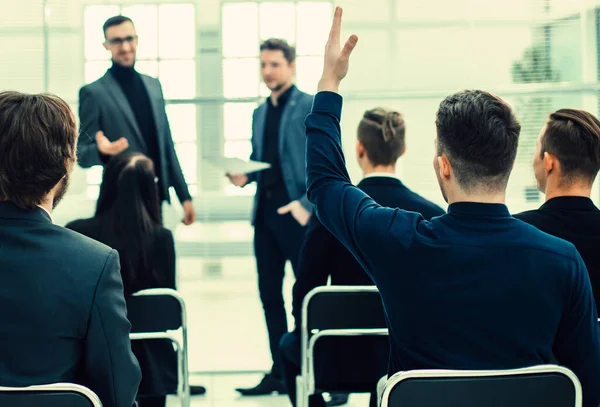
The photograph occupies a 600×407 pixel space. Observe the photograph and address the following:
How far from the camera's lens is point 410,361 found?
1.58 meters

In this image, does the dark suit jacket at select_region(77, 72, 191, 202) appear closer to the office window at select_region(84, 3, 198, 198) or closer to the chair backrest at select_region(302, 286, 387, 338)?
the office window at select_region(84, 3, 198, 198)

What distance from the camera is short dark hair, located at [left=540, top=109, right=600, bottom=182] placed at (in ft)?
7.36

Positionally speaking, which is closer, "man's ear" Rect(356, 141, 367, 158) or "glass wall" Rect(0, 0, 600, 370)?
"man's ear" Rect(356, 141, 367, 158)

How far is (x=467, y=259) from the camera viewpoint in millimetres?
1503

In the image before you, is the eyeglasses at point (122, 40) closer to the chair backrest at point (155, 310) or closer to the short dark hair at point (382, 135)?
the short dark hair at point (382, 135)

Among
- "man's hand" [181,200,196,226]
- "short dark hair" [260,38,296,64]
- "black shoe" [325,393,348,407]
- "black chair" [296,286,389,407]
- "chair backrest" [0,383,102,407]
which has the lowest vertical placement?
"black shoe" [325,393,348,407]

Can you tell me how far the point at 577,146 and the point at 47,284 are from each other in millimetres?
1497

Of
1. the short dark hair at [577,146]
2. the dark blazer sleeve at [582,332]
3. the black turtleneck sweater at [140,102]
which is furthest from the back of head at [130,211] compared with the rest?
the dark blazer sleeve at [582,332]

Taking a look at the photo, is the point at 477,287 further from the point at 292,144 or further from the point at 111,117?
the point at 111,117

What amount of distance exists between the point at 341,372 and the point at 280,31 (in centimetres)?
276

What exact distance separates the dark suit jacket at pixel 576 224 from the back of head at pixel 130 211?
131 cm

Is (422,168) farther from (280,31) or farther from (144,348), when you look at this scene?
(144,348)

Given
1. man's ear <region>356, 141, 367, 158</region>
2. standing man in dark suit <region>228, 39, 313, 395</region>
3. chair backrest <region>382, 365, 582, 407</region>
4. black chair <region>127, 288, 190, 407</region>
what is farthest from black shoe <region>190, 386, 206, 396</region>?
chair backrest <region>382, 365, 582, 407</region>

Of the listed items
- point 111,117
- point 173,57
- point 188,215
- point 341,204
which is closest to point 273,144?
point 188,215
